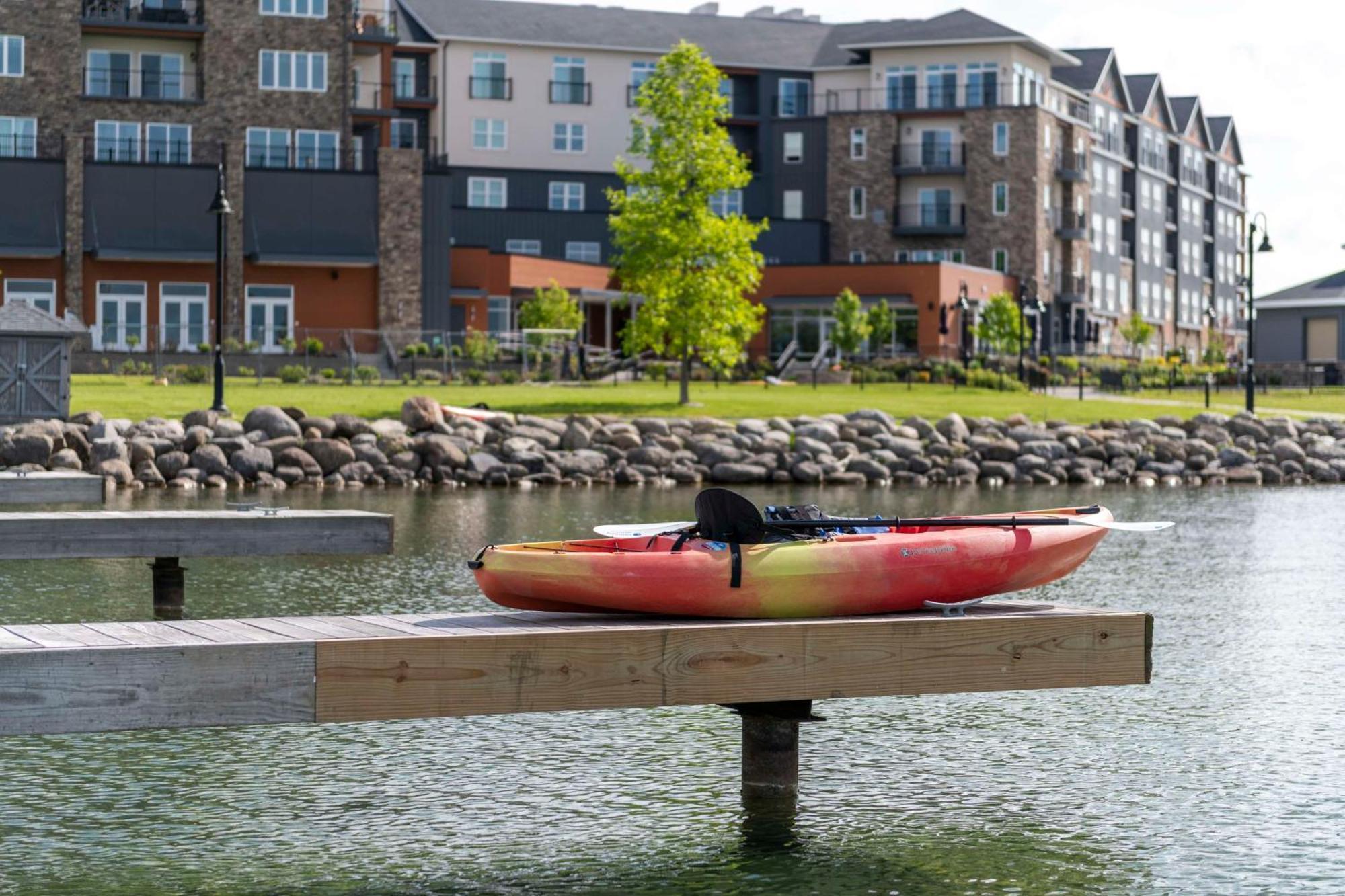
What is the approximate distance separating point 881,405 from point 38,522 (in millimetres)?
→ 37651

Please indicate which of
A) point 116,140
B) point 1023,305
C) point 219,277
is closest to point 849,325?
point 1023,305

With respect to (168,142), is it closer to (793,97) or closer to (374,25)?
(374,25)

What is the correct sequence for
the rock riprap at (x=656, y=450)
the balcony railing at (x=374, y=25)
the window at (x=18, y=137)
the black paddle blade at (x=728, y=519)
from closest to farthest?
the black paddle blade at (x=728, y=519) < the rock riprap at (x=656, y=450) < the window at (x=18, y=137) < the balcony railing at (x=374, y=25)

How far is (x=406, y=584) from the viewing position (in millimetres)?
18859

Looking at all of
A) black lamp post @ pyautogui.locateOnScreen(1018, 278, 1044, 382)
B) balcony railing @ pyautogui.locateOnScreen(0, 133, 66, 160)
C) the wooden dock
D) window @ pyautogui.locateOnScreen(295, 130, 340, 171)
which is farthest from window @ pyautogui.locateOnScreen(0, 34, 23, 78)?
the wooden dock

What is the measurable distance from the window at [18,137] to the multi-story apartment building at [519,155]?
0.10m

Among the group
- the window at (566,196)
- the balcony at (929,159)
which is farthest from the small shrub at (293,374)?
the balcony at (929,159)

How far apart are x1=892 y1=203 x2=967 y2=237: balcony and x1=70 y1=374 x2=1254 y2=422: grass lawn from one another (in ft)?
92.8

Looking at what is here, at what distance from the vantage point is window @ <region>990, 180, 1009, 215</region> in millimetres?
85500

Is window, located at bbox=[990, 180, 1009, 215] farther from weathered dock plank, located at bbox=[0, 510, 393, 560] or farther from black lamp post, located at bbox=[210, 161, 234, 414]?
weathered dock plank, located at bbox=[0, 510, 393, 560]

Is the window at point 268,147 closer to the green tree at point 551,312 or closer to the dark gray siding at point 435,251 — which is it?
the dark gray siding at point 435,251

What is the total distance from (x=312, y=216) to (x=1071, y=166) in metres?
41.8

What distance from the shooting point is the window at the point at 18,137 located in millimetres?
63062

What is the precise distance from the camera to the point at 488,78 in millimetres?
83938
